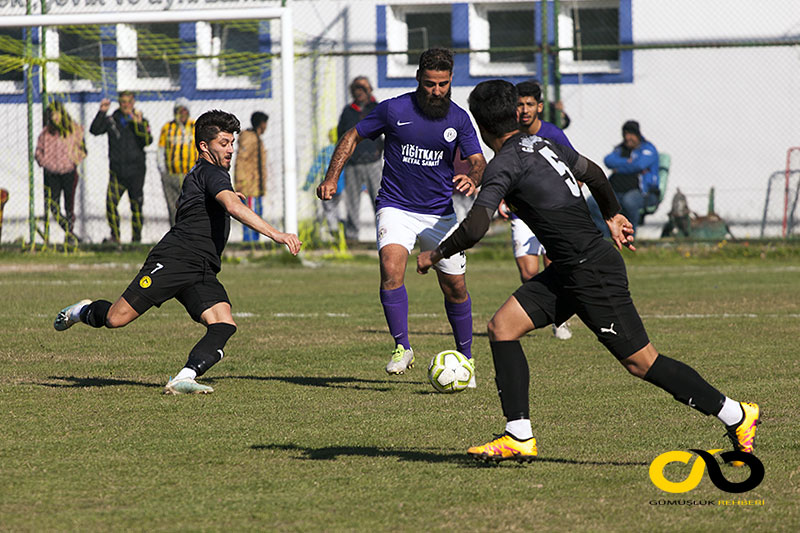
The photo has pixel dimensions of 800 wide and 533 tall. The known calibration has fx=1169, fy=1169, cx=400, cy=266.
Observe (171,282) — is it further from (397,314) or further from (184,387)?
(397,314)

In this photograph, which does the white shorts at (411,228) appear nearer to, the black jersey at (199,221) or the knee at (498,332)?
the black jersey at (199,221)

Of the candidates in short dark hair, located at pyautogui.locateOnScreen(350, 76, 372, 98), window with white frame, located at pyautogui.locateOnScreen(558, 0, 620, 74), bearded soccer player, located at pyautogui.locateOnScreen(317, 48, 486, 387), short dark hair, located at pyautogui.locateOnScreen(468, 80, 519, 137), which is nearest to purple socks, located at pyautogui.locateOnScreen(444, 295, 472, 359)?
bearded soccer player, located at pyautogui.locateOnScreen(317, 48, 486, 387)

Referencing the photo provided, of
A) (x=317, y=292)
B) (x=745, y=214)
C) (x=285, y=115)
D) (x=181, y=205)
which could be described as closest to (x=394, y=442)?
(x=181, y=205)

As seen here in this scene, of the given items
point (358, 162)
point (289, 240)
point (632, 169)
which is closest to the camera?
point (289, 240)

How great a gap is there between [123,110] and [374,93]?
4.33 metres

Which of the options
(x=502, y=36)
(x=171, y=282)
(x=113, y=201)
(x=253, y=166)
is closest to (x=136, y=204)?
(x=113, y=201)

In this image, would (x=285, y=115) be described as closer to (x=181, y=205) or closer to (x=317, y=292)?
(x=317, y=292)

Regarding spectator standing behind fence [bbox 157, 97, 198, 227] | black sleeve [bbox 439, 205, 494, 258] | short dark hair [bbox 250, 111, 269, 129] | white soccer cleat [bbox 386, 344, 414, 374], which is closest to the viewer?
black sleeve [bbox 439, 205, 494, 258]

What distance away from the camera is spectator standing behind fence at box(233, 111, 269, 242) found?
64.1ft

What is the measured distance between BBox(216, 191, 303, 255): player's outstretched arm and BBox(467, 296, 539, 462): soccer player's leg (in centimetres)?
162

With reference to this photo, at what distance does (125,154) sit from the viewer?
19719 millimetres

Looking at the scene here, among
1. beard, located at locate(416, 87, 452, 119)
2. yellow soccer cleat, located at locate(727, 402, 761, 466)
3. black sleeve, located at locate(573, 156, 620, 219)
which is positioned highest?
beard, located at locate(416, 87, 452, 119)

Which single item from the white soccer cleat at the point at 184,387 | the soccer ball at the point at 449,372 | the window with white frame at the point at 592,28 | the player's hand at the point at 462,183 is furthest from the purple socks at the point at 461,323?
the window with white frame at the point at 592,28

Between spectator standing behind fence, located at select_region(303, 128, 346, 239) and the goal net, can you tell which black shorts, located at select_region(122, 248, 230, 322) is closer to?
the goal net
